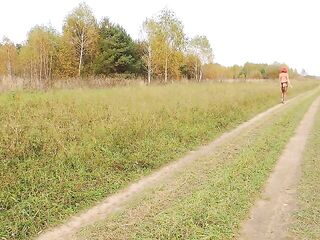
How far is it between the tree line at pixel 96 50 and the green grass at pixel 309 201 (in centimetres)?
2157

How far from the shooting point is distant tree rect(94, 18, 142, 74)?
3253 cm

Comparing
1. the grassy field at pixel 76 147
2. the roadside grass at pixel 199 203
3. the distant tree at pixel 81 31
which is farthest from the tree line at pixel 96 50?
the roadside grass at pixel 199 203

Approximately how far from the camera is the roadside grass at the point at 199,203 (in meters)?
3.57

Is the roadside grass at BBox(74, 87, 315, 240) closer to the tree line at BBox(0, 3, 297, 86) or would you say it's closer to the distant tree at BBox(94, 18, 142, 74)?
the tree line at BBox(0, 3, 297, 86)

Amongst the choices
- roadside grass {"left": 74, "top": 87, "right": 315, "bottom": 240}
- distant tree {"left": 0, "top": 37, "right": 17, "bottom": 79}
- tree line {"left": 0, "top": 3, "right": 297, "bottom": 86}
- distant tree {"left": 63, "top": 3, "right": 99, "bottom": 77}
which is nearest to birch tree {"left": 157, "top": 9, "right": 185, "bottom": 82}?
tree line {"left": 0, "top": 3, "right": 297, "bottom": 86}

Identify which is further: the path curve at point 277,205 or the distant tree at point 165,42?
the distant tree at point 165,42

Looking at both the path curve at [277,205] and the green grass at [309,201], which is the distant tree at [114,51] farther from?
the green grass at [309,201]

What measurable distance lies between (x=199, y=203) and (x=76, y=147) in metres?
2.95

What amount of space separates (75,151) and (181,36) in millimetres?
36779

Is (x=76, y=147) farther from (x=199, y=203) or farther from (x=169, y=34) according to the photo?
(x=169, y=34)

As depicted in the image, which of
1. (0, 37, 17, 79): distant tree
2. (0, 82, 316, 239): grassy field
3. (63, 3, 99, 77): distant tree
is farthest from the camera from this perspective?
(0, 37, 17, 79): distant tree

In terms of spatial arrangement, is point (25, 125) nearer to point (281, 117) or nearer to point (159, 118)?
point (159, 118)

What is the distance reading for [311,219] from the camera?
3.87 m

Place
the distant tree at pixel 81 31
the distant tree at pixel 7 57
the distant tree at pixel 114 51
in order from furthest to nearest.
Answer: the distant tree at pixel 7 57
the distant tree at pixel 114 51
the distant tree at pixel 81 31
